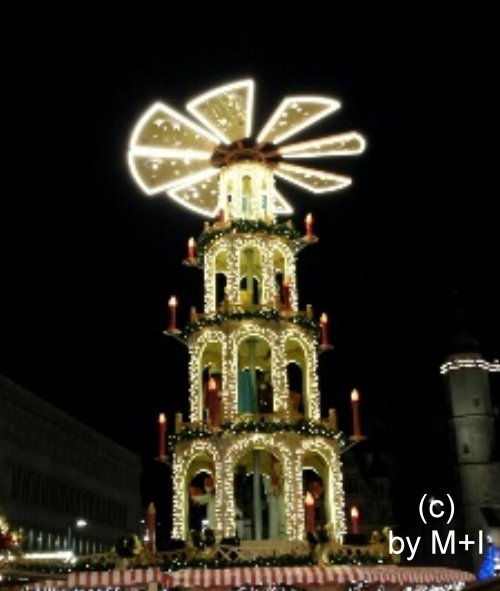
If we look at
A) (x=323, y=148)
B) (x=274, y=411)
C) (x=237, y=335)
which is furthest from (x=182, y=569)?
(x=323, y=148)

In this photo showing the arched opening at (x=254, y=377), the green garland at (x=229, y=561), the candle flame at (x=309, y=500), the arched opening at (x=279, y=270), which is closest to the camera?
the green garland at (x=229, y=561)

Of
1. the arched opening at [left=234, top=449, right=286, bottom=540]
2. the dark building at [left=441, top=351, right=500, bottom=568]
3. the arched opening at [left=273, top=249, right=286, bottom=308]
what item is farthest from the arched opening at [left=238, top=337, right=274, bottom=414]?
the dark building at [left=441, top=351, right=500, bottom=568]

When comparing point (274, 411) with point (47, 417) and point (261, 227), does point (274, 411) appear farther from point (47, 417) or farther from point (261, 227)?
point (47, 417)

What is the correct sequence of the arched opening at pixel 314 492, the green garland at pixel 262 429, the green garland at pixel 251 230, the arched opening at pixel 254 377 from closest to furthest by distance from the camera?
the arched opening at pixel 314 492, the green garland at pixel 262 429, the arched opening at pixel 254 377, the green garland at pixel 251 230

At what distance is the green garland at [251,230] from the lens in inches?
982

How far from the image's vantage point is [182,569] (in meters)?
19.3

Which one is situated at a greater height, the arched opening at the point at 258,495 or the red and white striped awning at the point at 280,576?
the arched opening at the point at 258,495

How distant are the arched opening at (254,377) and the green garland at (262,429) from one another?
1.17 meters

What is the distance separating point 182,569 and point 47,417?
43554mm

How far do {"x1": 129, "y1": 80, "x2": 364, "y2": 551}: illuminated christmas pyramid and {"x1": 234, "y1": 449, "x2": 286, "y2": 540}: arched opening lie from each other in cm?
4

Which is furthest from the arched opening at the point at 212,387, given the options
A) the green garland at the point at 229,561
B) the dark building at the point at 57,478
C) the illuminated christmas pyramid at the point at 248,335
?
the dark building at the point at 57,478

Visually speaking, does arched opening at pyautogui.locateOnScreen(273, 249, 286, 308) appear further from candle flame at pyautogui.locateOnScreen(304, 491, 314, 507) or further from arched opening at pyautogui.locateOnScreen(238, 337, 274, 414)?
candle flame at pyautogui.locateOnScreen(304, 491, 314, 507)

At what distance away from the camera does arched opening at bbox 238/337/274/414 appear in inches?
922

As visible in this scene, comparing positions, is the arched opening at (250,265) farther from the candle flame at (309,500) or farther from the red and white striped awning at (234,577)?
the red and white striped awning at (234,577)
